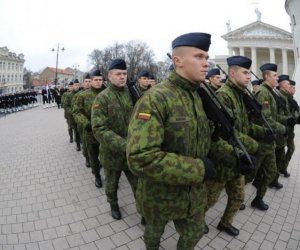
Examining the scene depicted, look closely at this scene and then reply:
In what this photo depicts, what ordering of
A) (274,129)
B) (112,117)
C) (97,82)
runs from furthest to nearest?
1. (97,82)
2. (274,129)
3. (112,117)

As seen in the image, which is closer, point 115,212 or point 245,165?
point 245,165

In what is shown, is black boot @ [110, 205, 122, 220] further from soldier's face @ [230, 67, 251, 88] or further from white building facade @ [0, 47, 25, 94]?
white building facade @ [0, 47, 25, 94]

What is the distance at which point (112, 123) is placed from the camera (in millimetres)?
3811

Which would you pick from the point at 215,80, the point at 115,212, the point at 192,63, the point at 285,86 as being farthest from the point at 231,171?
the point at 215,80

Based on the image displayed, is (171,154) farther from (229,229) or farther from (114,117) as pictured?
(229,229)

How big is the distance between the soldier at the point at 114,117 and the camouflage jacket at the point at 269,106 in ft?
6.84

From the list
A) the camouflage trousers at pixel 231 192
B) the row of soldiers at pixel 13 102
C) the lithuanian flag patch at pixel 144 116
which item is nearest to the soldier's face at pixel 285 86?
the camouflage trousers at pixel 231 192

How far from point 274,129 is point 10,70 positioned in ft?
328

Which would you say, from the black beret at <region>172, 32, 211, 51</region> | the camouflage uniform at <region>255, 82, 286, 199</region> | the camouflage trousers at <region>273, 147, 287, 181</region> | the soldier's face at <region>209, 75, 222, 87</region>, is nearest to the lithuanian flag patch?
the black beret at <region>172, 32, 211, 51</region>

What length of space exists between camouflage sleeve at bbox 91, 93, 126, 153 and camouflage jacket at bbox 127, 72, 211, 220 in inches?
41.3

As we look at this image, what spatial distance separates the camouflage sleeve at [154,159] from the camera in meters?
1.83

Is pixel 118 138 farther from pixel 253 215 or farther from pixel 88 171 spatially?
pixel 88 171

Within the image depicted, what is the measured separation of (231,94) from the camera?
11.6ft

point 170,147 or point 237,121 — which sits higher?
point 237,121
